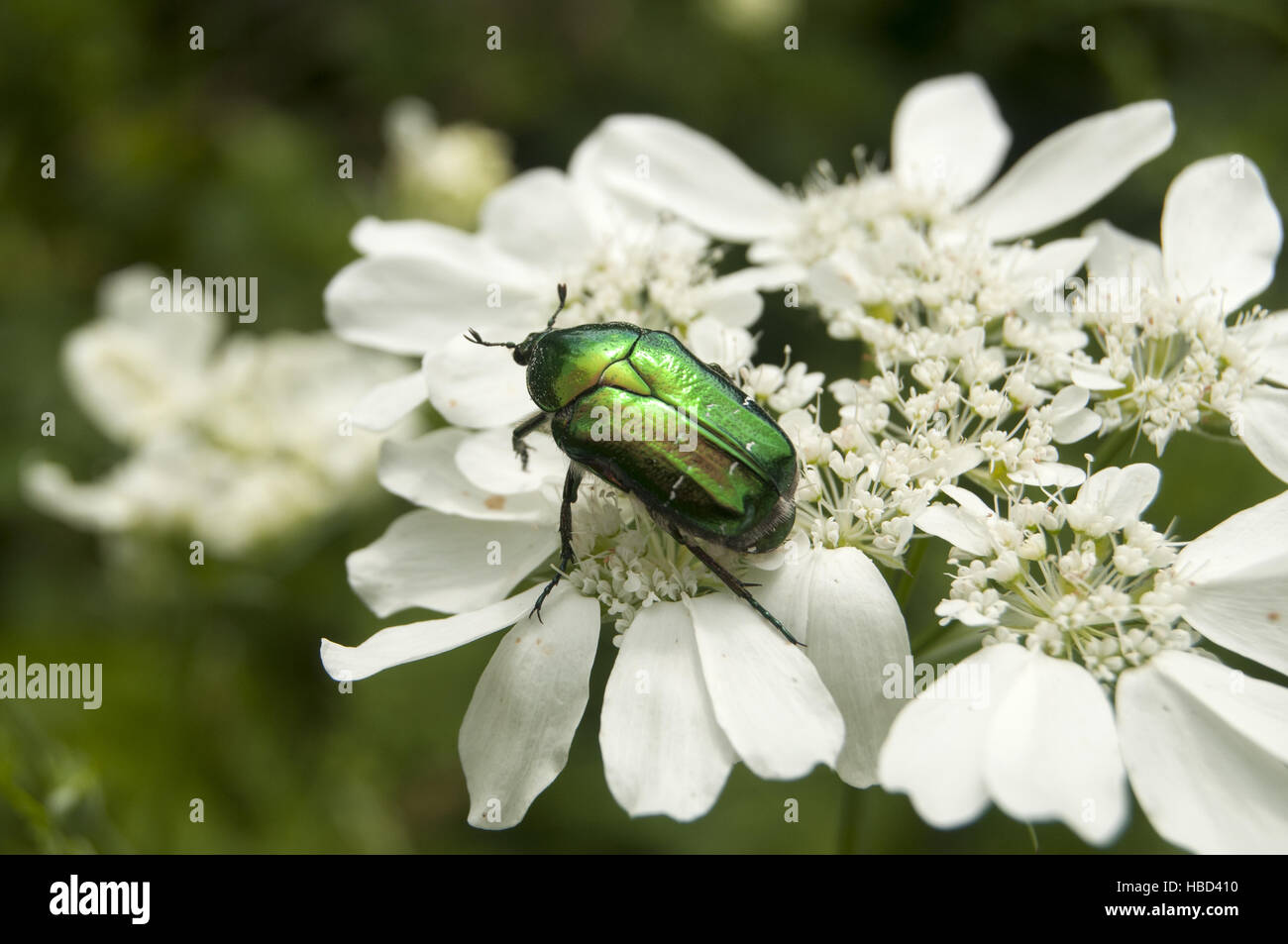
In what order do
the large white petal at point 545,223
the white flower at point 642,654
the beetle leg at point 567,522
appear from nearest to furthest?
the white flower at point 642,654 < the beetle leg at point 567,522 < the large white petal at point 545,223

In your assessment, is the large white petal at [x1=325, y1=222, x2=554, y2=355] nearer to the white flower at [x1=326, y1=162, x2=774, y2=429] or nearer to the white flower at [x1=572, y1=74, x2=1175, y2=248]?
the white flower at [x1=326, y1=162, x2=774, y2=429]

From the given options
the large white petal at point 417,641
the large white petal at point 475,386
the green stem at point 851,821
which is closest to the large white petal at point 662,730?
the large white petal at point 417,641

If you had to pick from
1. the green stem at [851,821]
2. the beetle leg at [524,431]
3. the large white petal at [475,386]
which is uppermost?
the large white petal at [475,386]

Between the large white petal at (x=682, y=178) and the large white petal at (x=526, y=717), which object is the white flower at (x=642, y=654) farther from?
the large white petal at (x=682, y=178)

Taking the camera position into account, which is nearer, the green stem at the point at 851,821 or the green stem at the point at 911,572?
the green stem at the point at 911,572

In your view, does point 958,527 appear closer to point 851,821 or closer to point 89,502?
point 851,821
